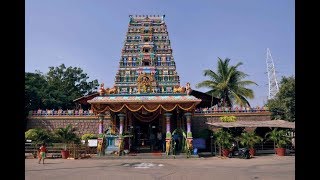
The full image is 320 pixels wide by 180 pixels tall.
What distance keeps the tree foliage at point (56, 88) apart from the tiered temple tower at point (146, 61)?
12.8m

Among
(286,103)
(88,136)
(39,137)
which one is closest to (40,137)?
(39,137)

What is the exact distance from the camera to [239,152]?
1878 cm

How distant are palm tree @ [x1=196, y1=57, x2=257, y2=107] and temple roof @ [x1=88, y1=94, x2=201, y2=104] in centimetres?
1060

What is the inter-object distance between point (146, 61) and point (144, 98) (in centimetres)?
578

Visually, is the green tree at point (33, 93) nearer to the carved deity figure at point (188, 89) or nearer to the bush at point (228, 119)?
the carved deity figure at point (188, 89)

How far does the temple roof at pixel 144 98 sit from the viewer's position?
2041 cm

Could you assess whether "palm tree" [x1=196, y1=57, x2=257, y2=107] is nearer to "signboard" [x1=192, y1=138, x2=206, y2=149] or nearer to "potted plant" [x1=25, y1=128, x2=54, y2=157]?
"signboard" [x1=192, y1=138, x2=206, y2=149]

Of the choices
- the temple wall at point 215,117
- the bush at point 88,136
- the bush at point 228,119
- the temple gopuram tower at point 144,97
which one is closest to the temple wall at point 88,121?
the temple wall at point 215,117

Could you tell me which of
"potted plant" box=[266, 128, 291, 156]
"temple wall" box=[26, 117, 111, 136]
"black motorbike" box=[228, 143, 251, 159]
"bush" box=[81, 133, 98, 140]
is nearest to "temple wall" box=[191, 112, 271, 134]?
"black motorbike" box=[228, 143, 251, 159]

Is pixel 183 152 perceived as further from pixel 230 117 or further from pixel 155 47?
pixel 155 47

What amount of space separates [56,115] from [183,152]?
1268 cm

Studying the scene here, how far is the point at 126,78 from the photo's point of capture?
81.3 feet

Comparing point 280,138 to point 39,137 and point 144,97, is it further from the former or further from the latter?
point 39,137
